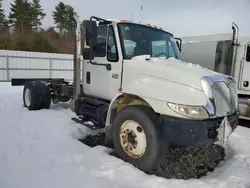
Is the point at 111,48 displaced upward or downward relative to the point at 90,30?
downward

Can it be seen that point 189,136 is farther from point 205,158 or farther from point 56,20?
point 56,20

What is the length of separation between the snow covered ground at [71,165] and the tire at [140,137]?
16cm

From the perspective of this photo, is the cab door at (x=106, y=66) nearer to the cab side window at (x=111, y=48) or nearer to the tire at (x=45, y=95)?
the cab side window at (x=111, y=48)

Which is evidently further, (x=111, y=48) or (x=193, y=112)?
(x=111, y=48)

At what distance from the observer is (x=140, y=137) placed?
330cm

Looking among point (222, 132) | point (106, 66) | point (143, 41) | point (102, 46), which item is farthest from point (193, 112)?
point (102, 46)

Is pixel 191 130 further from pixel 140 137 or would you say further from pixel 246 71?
pixel 246 71

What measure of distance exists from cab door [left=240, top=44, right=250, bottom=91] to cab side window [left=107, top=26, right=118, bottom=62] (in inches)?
230

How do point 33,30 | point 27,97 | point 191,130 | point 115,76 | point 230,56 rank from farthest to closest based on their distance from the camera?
1. point 33,30
2. point 230,56
3. point 27,97
4. point 115,76
5. point 191,130

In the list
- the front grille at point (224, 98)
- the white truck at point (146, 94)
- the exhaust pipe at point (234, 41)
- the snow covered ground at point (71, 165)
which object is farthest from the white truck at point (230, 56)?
the white truck at point (146, 94)

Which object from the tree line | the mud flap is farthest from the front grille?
the tree line

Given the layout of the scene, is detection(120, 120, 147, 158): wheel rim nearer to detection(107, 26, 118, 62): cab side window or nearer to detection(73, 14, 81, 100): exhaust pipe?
detection(107, 26, 118, 62): cab side window

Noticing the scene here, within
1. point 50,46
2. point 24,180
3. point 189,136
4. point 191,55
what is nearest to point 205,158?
point 189,136

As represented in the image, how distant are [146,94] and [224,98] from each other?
3.77 feet
